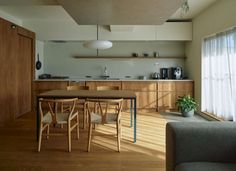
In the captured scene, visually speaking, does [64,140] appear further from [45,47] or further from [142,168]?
[45,47]

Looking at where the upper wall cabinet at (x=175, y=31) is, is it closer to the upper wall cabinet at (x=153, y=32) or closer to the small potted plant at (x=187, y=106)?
the upper wall cabinet at (x=153, y=32)

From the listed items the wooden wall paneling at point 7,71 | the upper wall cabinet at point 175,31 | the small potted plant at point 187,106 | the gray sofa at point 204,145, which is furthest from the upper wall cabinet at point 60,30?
the gray sofa at point 204,145

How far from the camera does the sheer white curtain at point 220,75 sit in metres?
4.32

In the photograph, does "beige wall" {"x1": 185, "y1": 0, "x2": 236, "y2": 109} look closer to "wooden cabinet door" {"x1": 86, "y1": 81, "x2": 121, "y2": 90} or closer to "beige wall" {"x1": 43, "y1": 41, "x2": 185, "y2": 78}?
"beige wall" {"x1": 43, "y1": 41, "x2": 185, "y2": 78}

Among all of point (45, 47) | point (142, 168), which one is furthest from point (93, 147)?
point (45, 47)

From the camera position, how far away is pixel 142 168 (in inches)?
108

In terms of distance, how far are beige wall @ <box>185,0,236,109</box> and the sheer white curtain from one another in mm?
184

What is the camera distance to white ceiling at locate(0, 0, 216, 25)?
153 inches

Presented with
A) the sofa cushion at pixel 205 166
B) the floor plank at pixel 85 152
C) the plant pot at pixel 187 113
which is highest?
the sofa cushion at pixel 205 166

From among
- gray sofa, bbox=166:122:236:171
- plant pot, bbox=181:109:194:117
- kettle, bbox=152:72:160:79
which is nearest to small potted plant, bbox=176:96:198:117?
plant pot, bbox=181:109:194:117

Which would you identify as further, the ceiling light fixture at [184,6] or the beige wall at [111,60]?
the beige wall at [111,60]

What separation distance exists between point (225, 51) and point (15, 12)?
16.1 feet

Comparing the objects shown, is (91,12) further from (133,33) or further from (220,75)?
(220,75)

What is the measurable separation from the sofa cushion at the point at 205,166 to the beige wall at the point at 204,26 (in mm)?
3146
